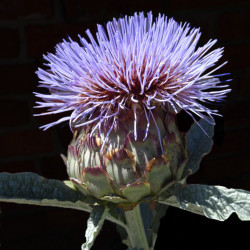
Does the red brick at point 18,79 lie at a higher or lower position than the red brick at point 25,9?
lower

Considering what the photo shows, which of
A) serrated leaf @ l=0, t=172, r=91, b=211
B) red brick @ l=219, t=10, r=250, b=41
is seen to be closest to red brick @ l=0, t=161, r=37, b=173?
serrated leaf @ l=0, t=172, r=91, b=211

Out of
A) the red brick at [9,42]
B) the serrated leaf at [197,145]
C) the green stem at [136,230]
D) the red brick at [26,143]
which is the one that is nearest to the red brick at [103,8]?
the red brick at [9,42]

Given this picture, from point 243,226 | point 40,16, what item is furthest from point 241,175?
point 40,16

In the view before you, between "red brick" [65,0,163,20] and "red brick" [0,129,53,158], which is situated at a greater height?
"red brick" [65,0,163,20]

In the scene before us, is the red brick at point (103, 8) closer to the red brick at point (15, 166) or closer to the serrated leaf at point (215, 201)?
the red brick at point (15, 166)

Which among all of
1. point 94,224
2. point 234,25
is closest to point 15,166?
point 94,224

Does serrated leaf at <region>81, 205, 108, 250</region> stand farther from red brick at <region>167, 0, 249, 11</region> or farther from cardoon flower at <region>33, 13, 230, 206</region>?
red brick at <region>167, 0, 249, 11</region>

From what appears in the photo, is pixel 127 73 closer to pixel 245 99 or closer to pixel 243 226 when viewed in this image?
pixel 245 99
